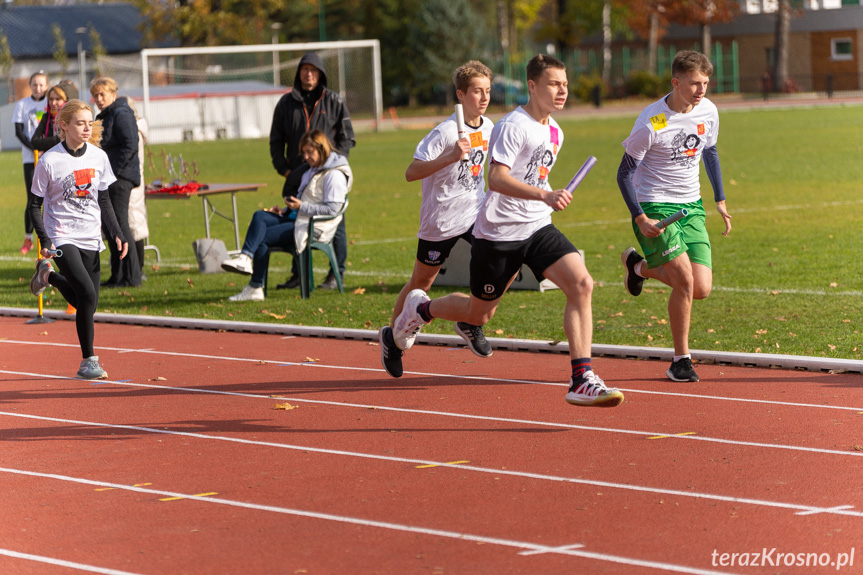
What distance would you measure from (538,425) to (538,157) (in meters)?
1.55

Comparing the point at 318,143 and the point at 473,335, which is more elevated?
the point at 318,143

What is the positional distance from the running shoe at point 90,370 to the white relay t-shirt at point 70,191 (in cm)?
82

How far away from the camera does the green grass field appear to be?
33.5 ft

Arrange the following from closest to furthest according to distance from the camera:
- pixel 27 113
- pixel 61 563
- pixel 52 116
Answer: pixel 61 563, pixel 52 116, pixel 27 113

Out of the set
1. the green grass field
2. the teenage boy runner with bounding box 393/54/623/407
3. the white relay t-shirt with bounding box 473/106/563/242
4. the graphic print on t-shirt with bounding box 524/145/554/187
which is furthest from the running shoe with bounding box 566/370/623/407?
the green grass field

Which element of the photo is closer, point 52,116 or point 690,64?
point 690,64

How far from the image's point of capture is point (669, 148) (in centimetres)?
812

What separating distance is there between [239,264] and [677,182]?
5.58 metres

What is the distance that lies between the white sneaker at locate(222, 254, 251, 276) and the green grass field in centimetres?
39

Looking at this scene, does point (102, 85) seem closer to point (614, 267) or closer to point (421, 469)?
point (614, 267)

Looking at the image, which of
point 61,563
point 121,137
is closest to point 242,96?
point 121,137

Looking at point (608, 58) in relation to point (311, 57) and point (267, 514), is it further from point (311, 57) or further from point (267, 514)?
point (267, 514)

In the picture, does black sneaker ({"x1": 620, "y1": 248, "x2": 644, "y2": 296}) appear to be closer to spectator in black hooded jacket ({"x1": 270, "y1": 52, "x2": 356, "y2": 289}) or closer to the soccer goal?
spectator in black hooded jacket ({"x1": 270, "y1": 52, "x2": 356, "y2": 289})

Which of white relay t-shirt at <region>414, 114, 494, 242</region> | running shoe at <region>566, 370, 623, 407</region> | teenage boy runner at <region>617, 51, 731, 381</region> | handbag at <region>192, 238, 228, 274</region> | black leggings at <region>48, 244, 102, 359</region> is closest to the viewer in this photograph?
running shoe at <region>566, 370, 623, 407</region>
